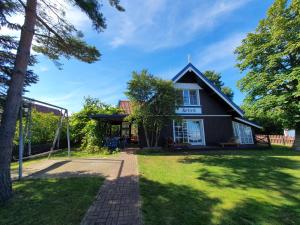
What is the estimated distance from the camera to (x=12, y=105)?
15.3 feet

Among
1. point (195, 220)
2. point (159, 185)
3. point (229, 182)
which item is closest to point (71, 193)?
point (159, 185)

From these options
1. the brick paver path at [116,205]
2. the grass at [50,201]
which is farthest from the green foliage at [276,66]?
the grass at [50,201]


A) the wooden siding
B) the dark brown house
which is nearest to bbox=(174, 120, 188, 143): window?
the dark brown house

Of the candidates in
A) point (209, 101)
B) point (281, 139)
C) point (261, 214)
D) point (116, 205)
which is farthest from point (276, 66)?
point (116, 205)

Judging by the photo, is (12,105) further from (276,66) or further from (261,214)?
(276,66)

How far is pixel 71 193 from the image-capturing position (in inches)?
186

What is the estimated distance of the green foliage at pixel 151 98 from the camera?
1145 cm

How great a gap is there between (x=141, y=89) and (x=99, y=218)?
28.8 feet

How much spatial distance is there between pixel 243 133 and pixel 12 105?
1693 centimetres

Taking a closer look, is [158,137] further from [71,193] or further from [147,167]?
[71,193]

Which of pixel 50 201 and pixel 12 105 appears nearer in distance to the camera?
pixel 50 201

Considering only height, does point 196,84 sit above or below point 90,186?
above

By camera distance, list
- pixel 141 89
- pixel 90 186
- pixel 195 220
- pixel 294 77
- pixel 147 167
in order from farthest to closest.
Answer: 1. pixel 294 77
2. pixel 141 89
3. pixel 147 167
4. pixel 90 186
5. pixel 195 220

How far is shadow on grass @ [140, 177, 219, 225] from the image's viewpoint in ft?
11.3
